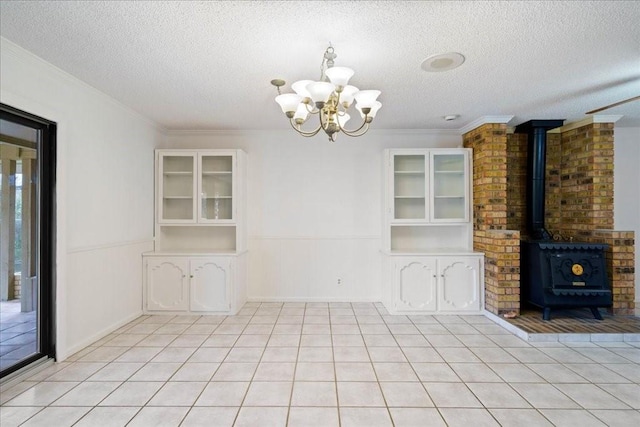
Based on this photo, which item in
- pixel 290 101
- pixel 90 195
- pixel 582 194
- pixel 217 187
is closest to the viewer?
pixel 290 101

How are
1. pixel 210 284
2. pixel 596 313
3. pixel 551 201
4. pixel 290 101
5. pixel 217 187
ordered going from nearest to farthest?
pixel 290 101, pixel 596 313, pixel 210 284, pixel 217 187, pixel 551 201

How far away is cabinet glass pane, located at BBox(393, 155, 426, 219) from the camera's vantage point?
4312 millimetres

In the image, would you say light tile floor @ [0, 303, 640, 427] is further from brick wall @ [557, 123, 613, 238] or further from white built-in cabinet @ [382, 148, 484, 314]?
brick wall @ [557, 123, 613, 238]

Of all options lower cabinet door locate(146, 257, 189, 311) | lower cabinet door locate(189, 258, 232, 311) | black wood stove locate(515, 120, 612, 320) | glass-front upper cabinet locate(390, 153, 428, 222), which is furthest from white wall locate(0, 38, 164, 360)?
black wood stove locate(515, 120, 612, 320)

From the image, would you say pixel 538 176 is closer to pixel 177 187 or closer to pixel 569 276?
pixel 569 276

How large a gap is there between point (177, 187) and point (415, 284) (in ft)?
11.1

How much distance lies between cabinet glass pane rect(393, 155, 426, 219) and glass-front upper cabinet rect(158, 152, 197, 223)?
8.83 ft

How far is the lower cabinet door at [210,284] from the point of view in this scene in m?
3.96

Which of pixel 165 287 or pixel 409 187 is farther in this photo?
pixel 409 187

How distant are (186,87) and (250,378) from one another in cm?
258

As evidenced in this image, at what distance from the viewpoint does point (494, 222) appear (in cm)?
393

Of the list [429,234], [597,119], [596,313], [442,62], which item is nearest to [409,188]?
[429,234]

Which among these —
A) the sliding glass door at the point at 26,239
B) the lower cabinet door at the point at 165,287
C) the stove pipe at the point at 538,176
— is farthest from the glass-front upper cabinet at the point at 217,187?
the stove pipe at the point at 538,176

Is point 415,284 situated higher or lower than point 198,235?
lower
